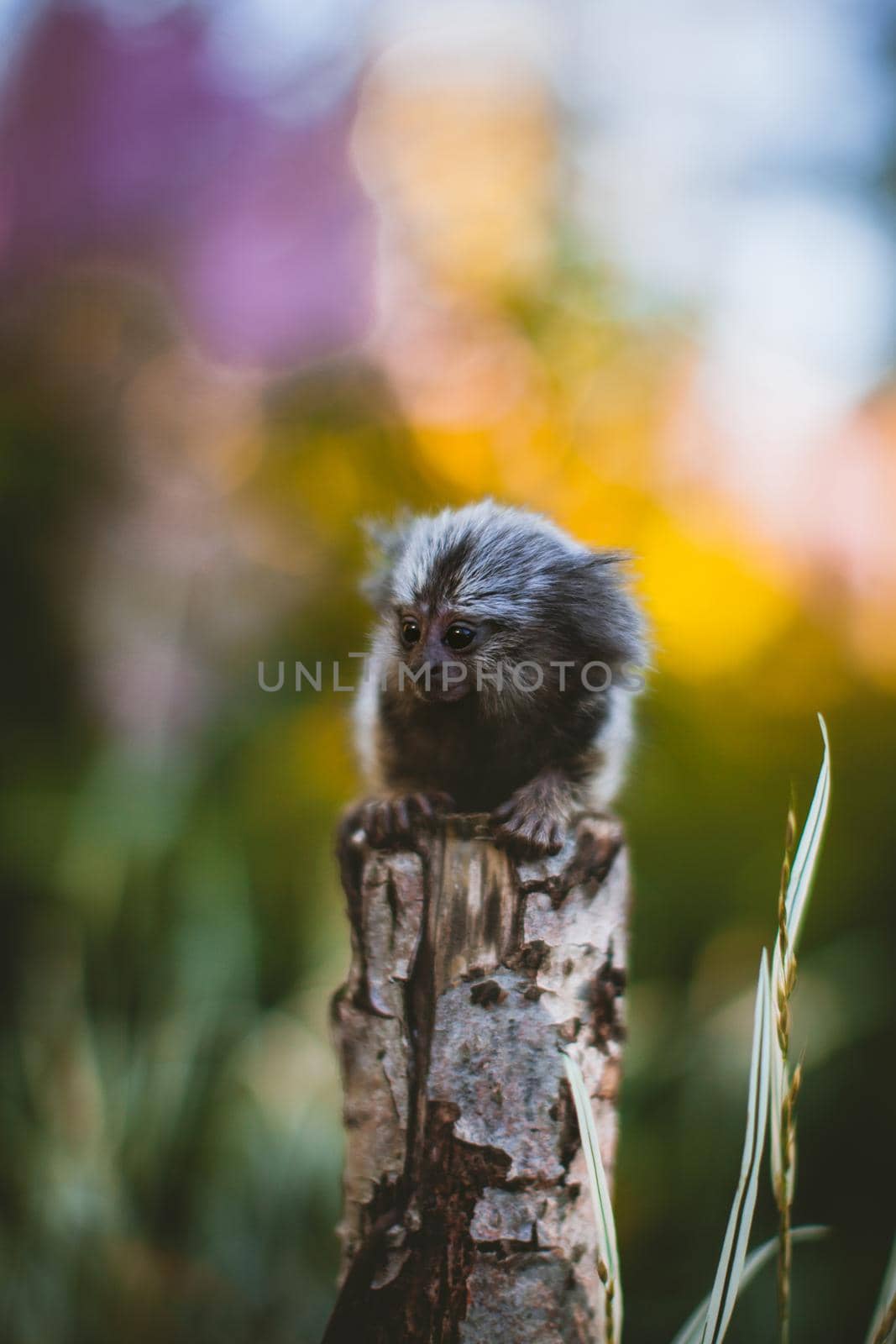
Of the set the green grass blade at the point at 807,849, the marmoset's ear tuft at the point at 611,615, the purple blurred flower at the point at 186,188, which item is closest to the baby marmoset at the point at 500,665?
the marmoset's ear tuft at the point at 611,615

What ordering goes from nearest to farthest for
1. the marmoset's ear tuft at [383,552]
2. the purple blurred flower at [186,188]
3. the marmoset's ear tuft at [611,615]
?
the marmoset's ear tuft at [611,615] → the marmoset's ear tuft at [383,552] → the purple blurred flower at [186,188]

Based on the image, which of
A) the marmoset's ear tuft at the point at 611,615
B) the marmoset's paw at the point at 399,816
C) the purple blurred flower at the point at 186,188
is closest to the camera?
the marmoset's paw at the point at 399,816

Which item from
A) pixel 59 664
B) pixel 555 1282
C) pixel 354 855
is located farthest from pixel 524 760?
pixel 59 664

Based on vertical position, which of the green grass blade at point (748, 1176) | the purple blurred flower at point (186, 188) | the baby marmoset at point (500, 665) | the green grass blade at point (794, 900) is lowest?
the green grass blade at point (748, 1176)

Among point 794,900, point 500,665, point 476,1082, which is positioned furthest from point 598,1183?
point 500,665

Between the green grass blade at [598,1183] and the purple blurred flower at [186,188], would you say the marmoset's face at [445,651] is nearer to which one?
the green grass blade at [598,1183]

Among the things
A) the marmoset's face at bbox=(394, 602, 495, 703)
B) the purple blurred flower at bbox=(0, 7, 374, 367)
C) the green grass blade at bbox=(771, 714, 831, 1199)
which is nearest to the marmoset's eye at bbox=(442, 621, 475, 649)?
the marmoset's face at bbox=(394, 602, 495, 703)

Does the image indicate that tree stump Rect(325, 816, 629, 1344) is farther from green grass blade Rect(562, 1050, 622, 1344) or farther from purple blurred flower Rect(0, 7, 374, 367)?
purple blurred flower Rect(0, 7, 374, 367)
